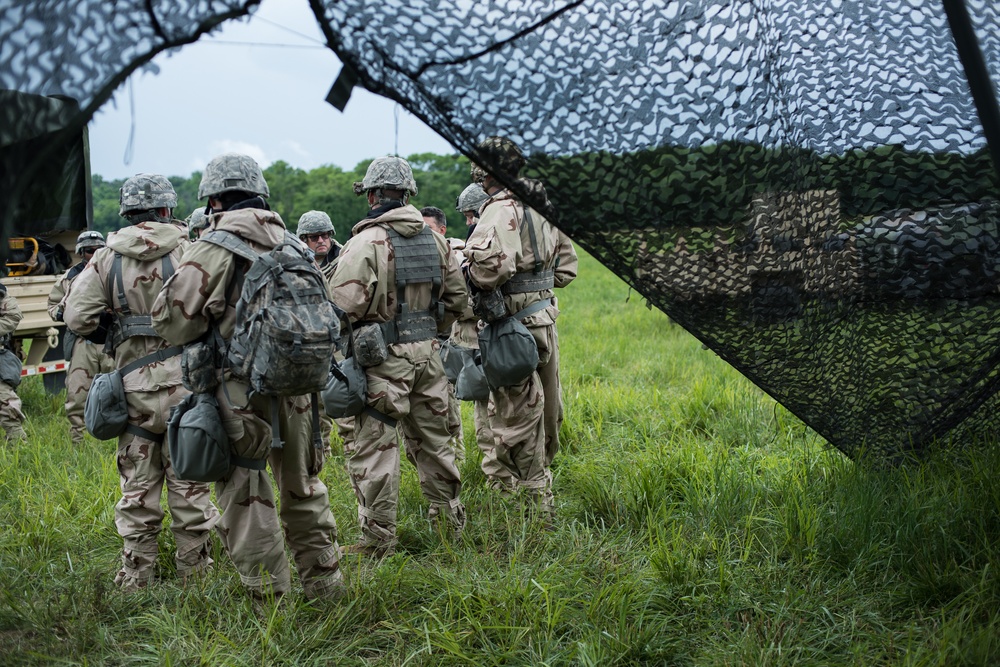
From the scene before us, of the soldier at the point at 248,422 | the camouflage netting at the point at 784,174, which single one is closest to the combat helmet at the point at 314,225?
the soldier at the point at 248,422

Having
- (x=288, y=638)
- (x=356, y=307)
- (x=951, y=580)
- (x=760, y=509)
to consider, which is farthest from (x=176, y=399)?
(x=951, y=580)

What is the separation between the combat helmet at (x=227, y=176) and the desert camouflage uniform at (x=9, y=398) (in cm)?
426

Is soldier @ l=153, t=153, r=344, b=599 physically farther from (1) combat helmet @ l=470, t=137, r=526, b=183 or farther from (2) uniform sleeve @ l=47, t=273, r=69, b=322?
(2) uniform sleeve @ l=47, t=273, r=69, b=322

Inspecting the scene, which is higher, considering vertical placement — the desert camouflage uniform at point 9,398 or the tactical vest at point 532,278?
the tactical vest at point 532,278

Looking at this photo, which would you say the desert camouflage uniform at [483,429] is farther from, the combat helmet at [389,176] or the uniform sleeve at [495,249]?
the combat helmet at [389,176]

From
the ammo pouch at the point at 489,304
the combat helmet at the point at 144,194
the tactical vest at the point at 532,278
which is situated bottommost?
the ammo pouch at the point at 489,304

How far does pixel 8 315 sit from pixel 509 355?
4492mm

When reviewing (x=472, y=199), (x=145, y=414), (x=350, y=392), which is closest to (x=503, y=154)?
(x=350, y=392)

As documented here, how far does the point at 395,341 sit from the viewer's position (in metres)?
4.44

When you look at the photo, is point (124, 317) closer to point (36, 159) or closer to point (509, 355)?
point (509, 355)

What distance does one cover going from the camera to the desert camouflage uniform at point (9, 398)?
6.95 m

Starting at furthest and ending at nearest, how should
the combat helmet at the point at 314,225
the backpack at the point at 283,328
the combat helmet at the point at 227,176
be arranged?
1. the combat helmet at the point at 314,225
2. the combat helmet at the point at 227,176
3. the backpack at the point at 283,328

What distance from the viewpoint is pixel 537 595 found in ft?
10.8

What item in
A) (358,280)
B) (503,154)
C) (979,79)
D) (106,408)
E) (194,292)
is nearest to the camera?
(979,79)
